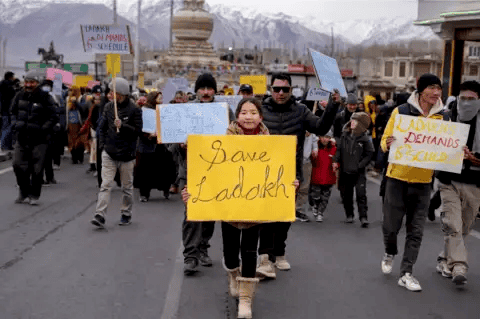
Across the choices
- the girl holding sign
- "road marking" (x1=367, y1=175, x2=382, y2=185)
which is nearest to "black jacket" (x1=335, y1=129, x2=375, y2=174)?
the girl holding sign

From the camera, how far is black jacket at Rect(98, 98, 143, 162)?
33.0ft

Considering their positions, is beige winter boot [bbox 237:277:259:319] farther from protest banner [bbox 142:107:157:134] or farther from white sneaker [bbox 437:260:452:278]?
protest banner [bbox 142:107:157:134]

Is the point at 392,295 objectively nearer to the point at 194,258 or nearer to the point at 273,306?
the point at 273,306

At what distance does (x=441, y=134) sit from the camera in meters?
7.14

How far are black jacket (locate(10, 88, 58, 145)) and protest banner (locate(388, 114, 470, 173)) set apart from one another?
6.21m

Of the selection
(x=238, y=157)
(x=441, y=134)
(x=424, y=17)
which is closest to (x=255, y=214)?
(x=238, y=157)

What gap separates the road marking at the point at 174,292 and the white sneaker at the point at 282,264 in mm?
910

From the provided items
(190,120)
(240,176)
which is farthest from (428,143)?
(190,120)

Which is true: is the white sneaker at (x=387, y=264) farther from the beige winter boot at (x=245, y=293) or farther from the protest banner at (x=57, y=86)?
the protest banner at (x=57, y=86)

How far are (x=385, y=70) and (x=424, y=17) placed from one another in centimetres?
6971

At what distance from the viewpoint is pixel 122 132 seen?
1005 centimetres

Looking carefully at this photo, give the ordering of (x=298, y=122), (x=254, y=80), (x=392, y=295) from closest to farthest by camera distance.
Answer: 1. (x=392, y=295)
2. (x=298, y=122)
3. (x=254, y=80)

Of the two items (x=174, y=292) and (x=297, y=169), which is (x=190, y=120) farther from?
(x=174, y=292)

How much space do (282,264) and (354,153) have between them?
378cm
